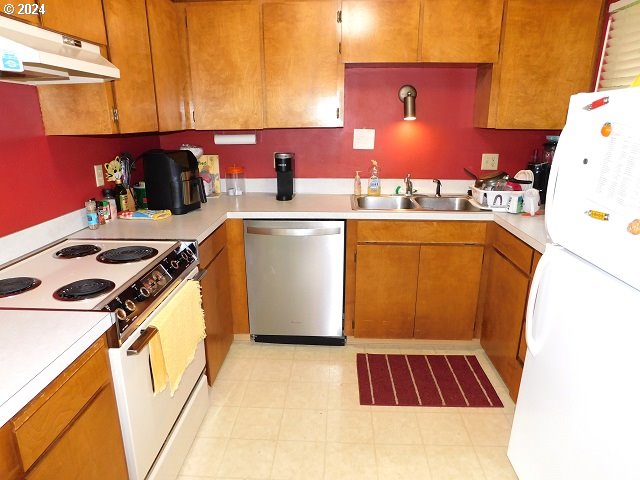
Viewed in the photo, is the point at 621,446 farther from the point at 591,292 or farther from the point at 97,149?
the point at 97,149

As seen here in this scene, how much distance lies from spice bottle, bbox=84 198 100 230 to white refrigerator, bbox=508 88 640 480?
204 cm

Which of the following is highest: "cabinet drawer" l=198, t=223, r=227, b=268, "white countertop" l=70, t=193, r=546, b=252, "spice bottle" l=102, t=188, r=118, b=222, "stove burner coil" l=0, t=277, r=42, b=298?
"spice bottle" l=102, t=188, r=118, b=222

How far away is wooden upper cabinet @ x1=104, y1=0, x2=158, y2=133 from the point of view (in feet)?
5.98

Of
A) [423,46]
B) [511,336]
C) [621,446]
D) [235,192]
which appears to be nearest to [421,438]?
[511,336]

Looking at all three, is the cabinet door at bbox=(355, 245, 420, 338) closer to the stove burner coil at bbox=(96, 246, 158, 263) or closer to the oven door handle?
the stove burner coil at bbox=(96, 246, 158, 263)

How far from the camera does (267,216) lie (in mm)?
2479

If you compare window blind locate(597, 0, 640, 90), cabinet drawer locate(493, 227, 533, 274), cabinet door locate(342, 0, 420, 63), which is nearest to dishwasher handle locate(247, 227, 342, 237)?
cabinet drawer locate(493, 227, 533, 274)

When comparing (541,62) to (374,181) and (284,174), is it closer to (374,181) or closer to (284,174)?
(374,181)

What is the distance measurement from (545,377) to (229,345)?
181 cm

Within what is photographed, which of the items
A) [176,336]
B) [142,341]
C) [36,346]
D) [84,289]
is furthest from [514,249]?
[36,346]

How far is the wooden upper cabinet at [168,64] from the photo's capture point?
7.19ft

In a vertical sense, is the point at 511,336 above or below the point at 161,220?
below

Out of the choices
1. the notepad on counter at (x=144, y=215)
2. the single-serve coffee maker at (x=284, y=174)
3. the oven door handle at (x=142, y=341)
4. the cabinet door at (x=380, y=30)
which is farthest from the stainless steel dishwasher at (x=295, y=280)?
the oven door handle at (x=142, y=341)

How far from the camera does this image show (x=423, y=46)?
2.46m
